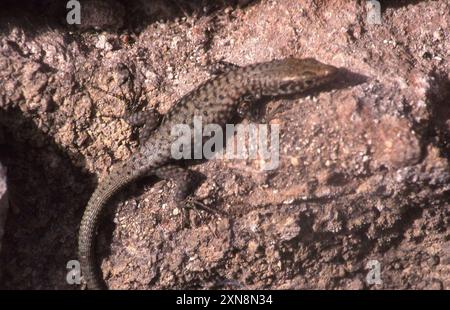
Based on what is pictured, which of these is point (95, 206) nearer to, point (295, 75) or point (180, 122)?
point (180, 122)

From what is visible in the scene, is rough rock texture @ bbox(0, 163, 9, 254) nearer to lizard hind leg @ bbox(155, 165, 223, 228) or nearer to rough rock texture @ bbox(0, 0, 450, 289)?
rough rock texture @ bbox(0, 0, 450, 289)

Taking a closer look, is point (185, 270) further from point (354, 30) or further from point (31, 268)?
point (354, 30)

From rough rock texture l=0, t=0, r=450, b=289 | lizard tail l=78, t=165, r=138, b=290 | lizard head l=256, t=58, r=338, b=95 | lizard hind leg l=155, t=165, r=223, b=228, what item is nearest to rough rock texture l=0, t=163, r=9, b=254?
rough rock texture l=0, t=0, r=450, b=289

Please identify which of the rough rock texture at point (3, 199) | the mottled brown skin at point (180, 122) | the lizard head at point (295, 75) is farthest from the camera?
the mottled brown skin at point (180, 122)

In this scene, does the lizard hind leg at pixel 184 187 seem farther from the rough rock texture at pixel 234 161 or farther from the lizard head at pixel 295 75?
the lizard head at pixel 295 75

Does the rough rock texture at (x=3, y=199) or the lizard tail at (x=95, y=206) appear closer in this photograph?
the rough rock texture at (x=3, y=199)

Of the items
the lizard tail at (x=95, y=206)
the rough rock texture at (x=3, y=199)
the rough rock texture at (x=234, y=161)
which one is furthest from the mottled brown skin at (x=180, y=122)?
the rough rock texture at (x=3, y=199)

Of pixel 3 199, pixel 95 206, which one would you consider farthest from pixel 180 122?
pixel 3 199
